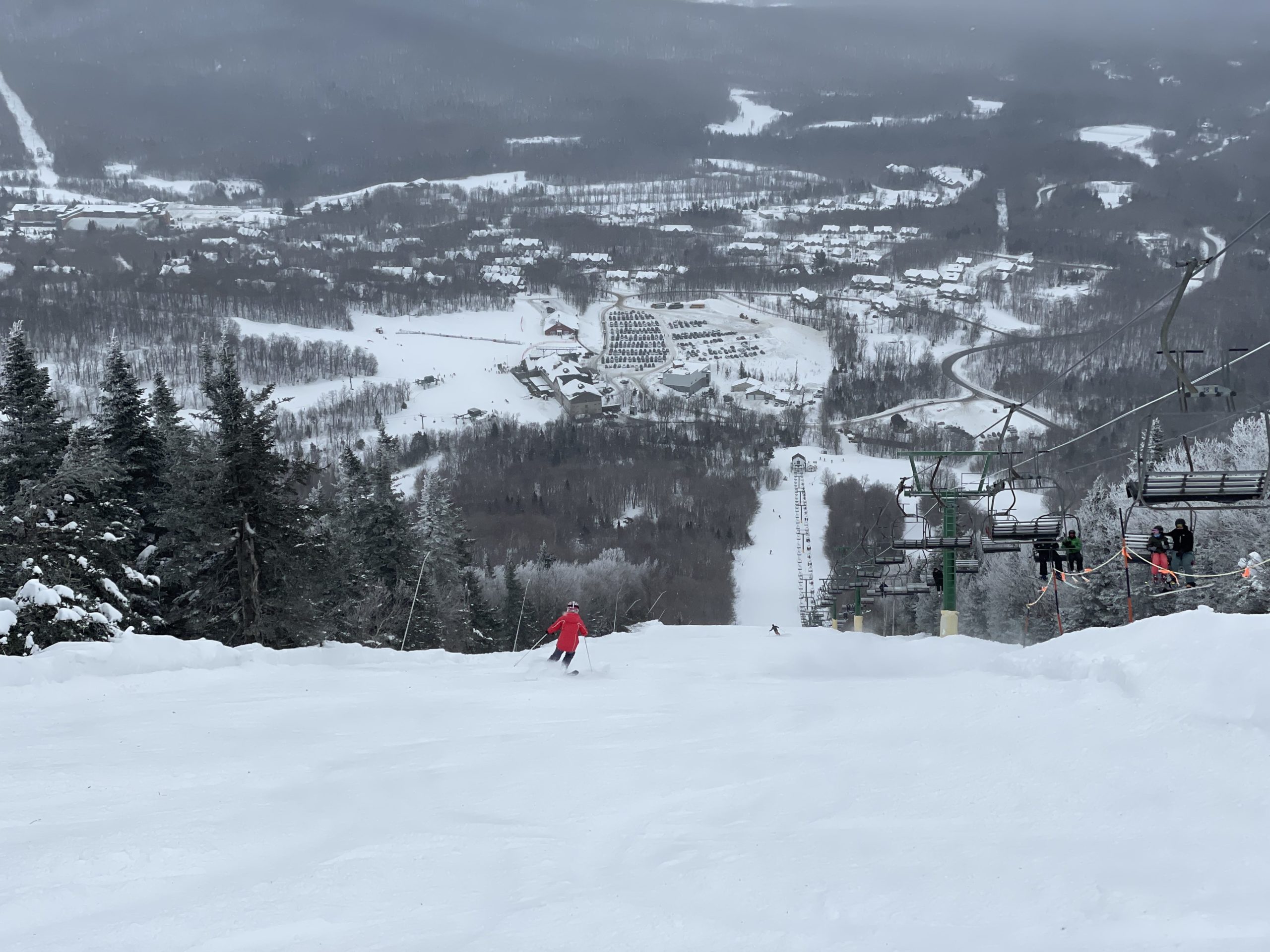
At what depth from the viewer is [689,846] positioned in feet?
17.0

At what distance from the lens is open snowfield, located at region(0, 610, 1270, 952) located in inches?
166

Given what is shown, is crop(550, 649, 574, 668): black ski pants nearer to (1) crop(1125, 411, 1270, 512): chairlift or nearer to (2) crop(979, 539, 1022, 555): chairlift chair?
(1) crop(1125, 411, 1270, 512): chairlift

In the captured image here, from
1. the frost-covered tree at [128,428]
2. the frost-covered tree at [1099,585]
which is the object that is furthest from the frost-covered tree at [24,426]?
the frost-covered tree at [1099,585]

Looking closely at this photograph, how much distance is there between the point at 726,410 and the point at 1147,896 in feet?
359

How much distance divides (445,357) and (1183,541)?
123 metres

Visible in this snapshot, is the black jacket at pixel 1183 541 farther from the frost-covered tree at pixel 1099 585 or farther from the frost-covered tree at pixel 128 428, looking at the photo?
the frost-covered tree at pixel 128 428

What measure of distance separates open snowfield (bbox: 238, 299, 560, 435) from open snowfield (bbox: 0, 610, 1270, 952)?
9453 centimetres

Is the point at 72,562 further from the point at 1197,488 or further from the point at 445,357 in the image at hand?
the point at 445,357

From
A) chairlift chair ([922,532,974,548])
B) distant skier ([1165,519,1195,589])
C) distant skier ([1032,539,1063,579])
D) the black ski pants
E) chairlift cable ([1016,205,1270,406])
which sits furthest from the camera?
chairlift chair ([922,532,974,548])

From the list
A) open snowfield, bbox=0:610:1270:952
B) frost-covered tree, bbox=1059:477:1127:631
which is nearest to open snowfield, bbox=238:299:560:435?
frost-covered tree, bbox=1059:477:1127:631

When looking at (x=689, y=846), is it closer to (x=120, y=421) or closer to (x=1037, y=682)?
(x=1037, y=682)

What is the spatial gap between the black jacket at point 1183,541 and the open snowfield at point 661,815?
19.6ft

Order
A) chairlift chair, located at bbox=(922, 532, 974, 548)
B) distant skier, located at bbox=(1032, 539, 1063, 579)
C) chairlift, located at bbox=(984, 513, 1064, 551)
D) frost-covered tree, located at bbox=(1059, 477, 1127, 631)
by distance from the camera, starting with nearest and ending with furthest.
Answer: distant skier, located at bbox=(1032, 539, 1063, 579), chairlift, located at bbox=(984, 513, 1064, 551), chairlift chair, located at bbox=(922, 532, 974, 548), frost-covered tree, located at bbox=(1059, 477, 1127, 631)

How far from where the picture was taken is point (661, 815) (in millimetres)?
5723
